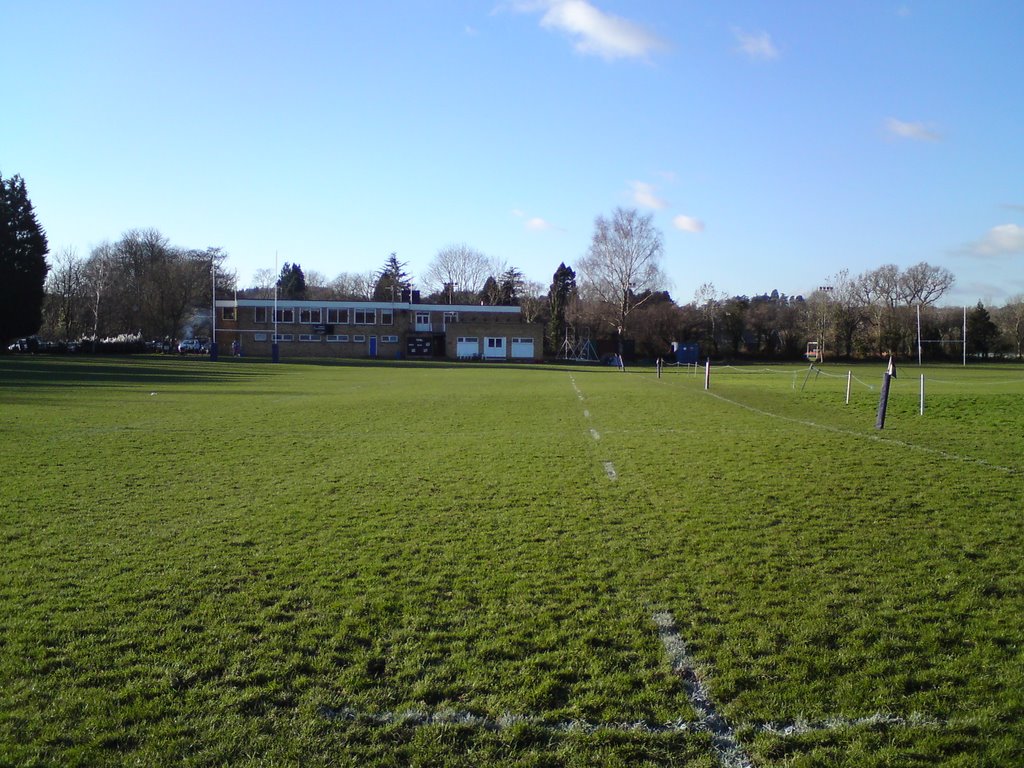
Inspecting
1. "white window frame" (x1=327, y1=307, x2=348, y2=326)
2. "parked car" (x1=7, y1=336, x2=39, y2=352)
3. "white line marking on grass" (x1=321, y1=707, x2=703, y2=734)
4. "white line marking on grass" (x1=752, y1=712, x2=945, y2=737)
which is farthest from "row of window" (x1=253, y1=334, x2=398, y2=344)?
"white line marking on grass" (x1=752, y1=712, x2=945, y2=737)

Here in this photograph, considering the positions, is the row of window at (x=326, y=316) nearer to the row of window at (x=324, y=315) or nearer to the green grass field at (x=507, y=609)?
the row of window at (x=324, y=315)

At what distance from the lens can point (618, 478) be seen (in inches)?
426

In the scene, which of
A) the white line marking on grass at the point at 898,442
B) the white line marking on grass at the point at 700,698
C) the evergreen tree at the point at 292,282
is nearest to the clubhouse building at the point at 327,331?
the evergreen tree at the point at 292,282

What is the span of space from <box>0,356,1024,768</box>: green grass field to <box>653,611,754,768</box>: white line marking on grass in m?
0.04

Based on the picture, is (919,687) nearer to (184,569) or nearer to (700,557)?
(700,557)

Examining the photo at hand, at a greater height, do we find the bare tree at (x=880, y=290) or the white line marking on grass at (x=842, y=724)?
the bare tree at (x=880, y=290)

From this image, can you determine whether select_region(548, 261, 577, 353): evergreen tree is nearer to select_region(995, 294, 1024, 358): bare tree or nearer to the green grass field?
select_region(995, 294, 1024, 358): bare tree

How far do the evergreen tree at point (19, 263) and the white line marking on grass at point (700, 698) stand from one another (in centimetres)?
6955

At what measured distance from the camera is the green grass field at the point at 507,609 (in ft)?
12.1

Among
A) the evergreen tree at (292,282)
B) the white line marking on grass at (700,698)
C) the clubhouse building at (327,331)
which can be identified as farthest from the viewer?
the evergreen tree at (292,282)

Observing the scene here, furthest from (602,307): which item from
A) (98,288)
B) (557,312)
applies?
(98,288)

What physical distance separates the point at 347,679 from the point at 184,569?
2636mm

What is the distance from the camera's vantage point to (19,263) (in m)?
63.2

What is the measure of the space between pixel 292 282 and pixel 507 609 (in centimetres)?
12787
